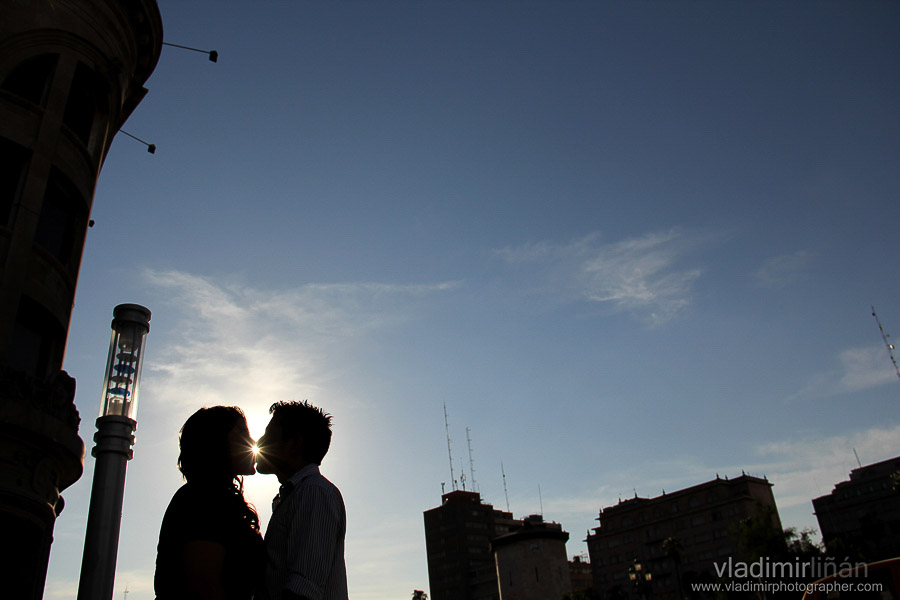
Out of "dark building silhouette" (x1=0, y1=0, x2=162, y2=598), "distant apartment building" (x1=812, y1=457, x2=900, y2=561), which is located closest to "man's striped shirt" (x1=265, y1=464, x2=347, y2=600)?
"dark building silhouette" (x1=0, y1=0, x2=162, y2=598)

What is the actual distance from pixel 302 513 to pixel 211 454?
55 centimetres

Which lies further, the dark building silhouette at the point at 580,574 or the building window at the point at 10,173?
the dark building silhouette at the point at 580,574

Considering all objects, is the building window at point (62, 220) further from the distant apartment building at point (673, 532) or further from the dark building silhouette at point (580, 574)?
the dark building silhouette at point (580, 574)

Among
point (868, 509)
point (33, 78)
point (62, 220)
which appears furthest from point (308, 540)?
point (868, 509)

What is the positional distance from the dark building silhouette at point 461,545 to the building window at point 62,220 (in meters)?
126

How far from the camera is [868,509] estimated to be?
10662 centimetres

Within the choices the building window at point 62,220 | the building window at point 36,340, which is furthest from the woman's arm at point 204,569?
the building window at point 62,220

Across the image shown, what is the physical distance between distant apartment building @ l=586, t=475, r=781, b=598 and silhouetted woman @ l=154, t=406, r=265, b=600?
317 feet

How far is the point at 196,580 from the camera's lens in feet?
9.48

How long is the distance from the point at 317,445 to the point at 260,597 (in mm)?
847

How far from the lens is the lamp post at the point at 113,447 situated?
6114mm

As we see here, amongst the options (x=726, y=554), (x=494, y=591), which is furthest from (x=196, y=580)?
(x=494, y=591)

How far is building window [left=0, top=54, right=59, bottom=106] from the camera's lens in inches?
548

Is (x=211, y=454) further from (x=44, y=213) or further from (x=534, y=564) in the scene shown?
(x=534, y=564)
